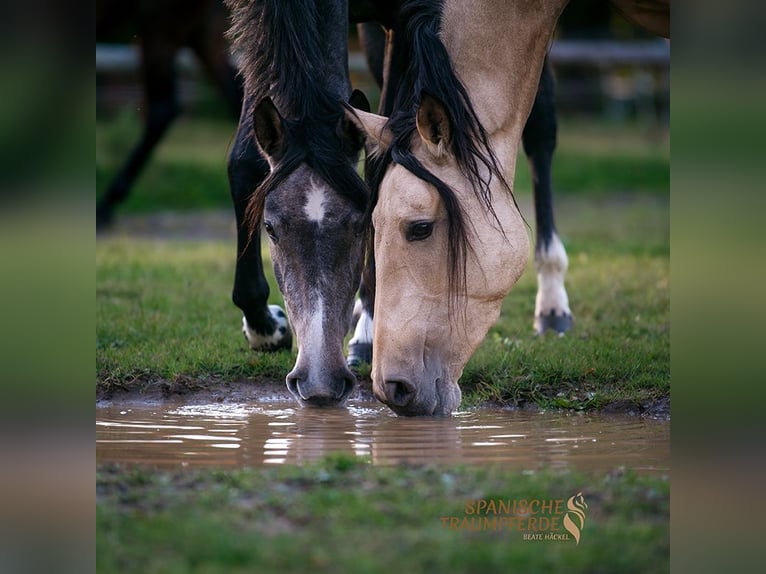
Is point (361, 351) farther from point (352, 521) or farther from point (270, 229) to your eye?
point (352, 521)

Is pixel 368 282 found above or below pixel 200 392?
above

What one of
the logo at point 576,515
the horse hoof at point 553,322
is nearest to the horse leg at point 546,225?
the horse hoof at point 553,322

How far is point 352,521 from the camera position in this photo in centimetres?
321

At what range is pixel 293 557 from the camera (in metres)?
2.93

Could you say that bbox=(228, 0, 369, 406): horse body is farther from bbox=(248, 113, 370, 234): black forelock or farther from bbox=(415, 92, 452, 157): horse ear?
bbox=(415, 92, 452, 157): horse ear

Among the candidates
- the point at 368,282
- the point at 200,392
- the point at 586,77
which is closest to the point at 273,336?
the point at 200,392

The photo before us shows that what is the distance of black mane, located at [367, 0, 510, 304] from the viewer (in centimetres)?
430

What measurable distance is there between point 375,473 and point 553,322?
126 inches

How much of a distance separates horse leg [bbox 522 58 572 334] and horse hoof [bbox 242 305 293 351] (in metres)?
1.71

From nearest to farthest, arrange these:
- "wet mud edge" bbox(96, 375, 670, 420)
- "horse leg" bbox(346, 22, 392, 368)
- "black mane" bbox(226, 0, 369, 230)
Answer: "black mane" bbox(226, 0, 369, 230), "horse leg" bbox(346, 22, 392, 368), "wet mud edge" bbox(96, 375, 670, 420)

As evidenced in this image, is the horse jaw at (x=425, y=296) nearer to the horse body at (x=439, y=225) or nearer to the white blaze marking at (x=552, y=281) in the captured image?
the horse body at (x=439, y=225)

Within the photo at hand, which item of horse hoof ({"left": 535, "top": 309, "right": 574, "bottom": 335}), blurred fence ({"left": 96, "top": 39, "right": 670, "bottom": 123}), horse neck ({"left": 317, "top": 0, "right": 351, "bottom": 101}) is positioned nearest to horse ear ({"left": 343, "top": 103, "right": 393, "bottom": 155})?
horse neck ({"left": 317, "top": 0, "right": 351, "bottom": 101})
